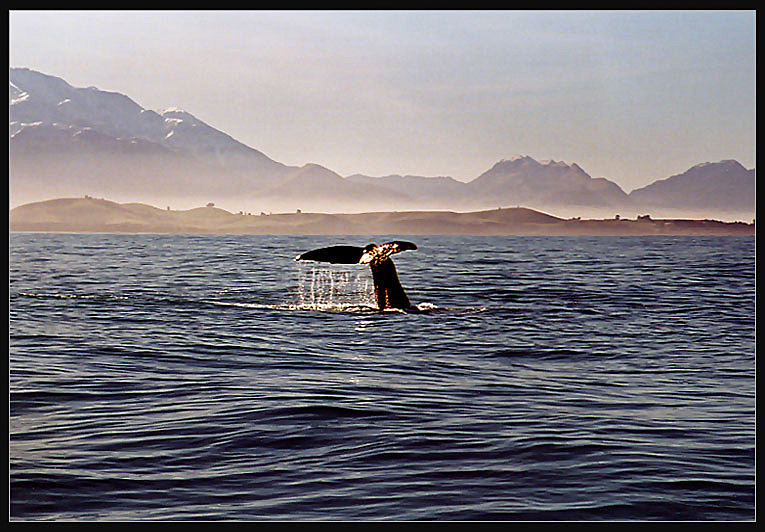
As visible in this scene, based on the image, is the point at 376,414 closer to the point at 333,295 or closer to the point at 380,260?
the point at 380,260

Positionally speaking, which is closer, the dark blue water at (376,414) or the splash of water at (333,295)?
the dark blue water at (376,414)

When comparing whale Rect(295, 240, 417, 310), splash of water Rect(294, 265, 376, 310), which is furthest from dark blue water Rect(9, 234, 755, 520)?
splash of water Rect(294, 265, 376, 310)

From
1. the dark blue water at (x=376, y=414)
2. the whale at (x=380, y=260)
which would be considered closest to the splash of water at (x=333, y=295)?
the whale at (x=380, y=260)

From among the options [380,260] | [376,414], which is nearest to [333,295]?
[380,260]

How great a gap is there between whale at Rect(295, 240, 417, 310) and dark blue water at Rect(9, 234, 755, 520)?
2.26ft

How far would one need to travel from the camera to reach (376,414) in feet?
37.0

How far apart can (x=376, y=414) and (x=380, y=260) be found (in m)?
10.8

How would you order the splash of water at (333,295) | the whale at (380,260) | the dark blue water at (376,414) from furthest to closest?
the splash of water at (333,295) → the whale at (380,260) → the dark blue water at (376,414)

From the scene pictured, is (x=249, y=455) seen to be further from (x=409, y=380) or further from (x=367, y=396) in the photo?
(x=409, y=380)

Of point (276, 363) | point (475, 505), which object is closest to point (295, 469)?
point (475, 505)

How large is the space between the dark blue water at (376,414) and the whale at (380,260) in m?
0.69

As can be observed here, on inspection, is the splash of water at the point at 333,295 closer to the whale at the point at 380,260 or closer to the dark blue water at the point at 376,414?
the whale at the point at 380,260

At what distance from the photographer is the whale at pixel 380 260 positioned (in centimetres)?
2023

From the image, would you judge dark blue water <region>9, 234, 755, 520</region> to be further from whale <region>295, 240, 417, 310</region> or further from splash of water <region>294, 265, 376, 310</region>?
splash of water <region>294, 265, 376, 310</region>
